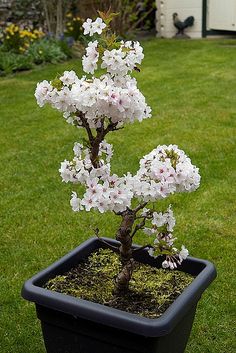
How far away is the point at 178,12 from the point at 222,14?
890 mm

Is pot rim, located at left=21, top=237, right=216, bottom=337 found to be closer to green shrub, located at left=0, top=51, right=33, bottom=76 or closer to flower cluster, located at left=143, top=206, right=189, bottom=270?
flower cluster, located at left=143, top=206, right=189, bottom=270

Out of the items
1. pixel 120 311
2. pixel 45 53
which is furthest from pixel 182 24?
pixel 120 311

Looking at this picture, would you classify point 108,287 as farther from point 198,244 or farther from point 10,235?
point 10,235

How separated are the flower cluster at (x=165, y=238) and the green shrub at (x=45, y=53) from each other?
7.46 meters

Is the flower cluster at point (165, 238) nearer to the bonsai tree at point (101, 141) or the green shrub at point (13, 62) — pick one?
the bonsai tree at point (101, 141)

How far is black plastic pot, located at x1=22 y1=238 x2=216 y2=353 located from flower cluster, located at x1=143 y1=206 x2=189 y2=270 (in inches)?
4.5

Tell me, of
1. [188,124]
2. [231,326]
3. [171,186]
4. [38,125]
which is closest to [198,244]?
[231,326]

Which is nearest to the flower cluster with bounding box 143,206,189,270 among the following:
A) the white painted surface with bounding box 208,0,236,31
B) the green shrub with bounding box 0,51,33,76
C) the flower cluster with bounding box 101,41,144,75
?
the flower cluster with bounding box 101,41,144,75

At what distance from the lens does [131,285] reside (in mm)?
2484

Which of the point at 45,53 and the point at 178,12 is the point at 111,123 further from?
the point at 178,12

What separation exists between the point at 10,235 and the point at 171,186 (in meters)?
2.02

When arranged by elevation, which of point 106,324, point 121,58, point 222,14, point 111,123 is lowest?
point 222,14

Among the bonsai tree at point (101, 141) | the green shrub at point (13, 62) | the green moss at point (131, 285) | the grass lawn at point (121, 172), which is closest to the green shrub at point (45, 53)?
the green shrub at point (13, 62)

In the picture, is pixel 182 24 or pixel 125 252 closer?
pixel 125 252
